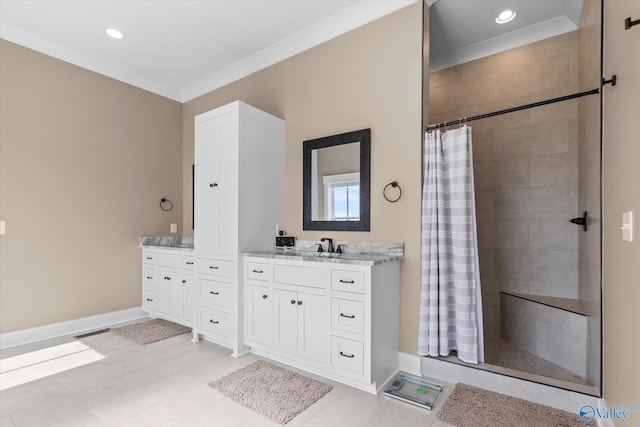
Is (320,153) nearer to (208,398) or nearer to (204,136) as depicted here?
(204,136)

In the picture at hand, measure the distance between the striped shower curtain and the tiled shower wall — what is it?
1.02 m

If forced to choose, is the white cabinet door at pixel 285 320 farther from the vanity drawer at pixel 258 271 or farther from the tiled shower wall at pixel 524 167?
the tiled shower wall at pixel 524 167

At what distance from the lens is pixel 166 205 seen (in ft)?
13.9

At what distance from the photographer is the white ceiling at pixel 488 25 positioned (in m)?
2.66

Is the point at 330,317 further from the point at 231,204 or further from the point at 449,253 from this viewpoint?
the point at 231,204

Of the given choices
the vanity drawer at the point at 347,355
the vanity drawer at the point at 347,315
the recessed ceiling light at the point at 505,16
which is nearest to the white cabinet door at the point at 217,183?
the vanity drawer at the point at 347,315

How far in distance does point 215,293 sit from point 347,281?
4.61 feet

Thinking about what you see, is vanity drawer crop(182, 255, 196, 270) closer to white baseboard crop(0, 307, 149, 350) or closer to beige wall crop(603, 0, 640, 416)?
white baseboard crop(0, 307, 149, 350)

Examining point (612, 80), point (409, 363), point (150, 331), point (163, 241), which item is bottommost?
point (150, 331)

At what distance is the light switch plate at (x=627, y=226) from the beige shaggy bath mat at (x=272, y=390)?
1828 mm

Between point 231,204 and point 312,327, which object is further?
point 231,204

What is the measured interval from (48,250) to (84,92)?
5.60 ft

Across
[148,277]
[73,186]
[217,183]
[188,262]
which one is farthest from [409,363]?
[73,186]

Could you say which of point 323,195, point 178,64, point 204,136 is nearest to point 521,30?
point 323,195
